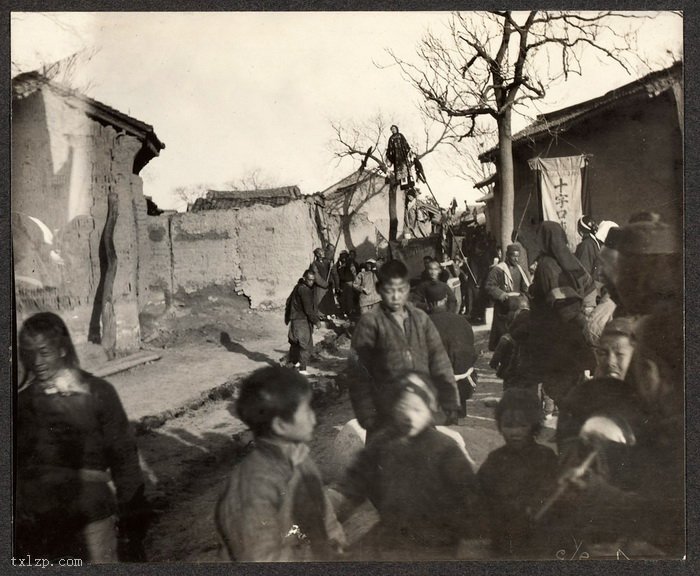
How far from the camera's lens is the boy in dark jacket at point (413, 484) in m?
4.09

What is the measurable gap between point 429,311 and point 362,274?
61cm

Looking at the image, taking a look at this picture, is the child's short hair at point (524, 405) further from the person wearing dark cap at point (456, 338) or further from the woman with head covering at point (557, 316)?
the person wearing dark cap at point (456, 338)

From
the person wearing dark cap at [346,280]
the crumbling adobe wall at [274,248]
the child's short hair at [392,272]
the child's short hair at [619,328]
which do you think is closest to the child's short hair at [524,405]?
the child's short hair at [619,328]

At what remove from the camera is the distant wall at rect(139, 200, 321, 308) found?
182 inches

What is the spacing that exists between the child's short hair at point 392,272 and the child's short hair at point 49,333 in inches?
86.0

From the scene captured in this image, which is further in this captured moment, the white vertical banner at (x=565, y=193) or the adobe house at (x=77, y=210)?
the white vertical banner at (x=565, y=193)

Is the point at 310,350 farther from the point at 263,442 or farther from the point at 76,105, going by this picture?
the point at 76,105

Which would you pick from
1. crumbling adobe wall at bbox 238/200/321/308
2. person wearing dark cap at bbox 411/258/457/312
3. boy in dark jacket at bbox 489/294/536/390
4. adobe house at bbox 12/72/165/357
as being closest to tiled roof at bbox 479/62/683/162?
person wearing dark cap at bbox 411/258/457/312

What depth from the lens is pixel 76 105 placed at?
14.4ft

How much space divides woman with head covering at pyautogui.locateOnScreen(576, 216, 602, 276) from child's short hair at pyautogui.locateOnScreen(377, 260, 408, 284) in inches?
53.9

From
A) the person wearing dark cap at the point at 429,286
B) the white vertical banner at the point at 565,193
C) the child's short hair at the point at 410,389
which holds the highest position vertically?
the white vertical banner at the point at 565,193

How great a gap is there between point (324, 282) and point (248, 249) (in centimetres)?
68

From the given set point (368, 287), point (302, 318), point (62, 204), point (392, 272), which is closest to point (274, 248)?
point (302, 318)

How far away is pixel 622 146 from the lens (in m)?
4.50
